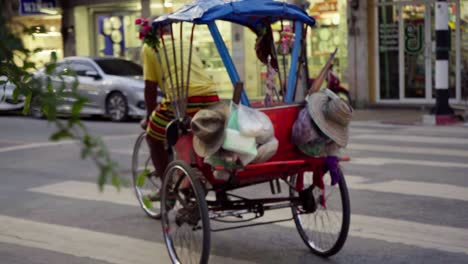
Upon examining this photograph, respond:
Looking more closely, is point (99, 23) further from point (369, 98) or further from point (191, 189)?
point (191, 189)

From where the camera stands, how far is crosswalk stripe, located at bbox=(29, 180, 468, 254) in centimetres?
617

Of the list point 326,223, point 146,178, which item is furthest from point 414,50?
point 326,223

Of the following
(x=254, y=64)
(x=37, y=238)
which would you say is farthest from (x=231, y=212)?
(x=254, y=64)

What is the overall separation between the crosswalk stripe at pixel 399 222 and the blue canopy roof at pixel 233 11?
73.9 inches

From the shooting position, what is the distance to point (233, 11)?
5.37m

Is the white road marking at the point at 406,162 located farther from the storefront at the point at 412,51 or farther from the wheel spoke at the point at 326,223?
the storefront at the point at 412,51

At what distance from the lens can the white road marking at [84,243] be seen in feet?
19.9

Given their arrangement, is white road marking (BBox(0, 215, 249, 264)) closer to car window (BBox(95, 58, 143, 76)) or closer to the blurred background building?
the blurred background building

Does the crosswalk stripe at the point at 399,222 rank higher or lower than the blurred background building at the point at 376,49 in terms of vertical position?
lower

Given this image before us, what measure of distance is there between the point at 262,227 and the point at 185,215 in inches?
66.4

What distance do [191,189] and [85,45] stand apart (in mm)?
21885

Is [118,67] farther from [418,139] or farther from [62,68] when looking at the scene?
[62,68]

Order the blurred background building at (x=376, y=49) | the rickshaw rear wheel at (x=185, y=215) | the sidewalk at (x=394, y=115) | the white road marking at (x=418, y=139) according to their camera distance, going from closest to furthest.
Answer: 1. the rickshaw rear wheel at (x=185, y=215)
2. the white road marking at (x=418, y=139)
3. the sidewalk at (x=394, y=115)
4. the blurred background building at (x=376, y=49)

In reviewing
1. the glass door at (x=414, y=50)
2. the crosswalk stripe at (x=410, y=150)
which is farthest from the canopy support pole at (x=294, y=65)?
the glass door at (x=414, y=50)
